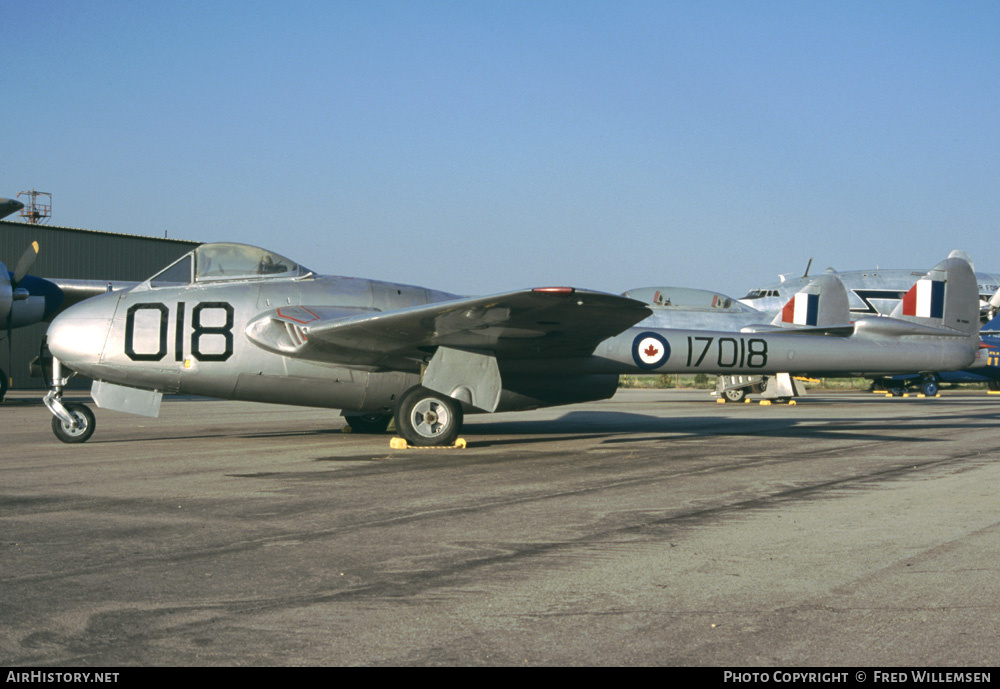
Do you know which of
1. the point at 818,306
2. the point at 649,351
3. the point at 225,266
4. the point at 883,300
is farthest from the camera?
the point at 883,300

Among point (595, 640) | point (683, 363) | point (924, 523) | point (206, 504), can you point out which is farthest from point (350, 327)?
point (595, 640)

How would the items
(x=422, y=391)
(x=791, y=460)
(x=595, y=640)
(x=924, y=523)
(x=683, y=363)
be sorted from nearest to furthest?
1. (x=595, y=640)
2. (x=924, y=523)
3. (x=791, y=460)
4. (x=422, y=391)
5. (x=683, y=363)

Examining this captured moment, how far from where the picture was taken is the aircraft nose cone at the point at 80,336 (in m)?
12.4

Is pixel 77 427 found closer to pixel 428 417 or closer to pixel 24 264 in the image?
pixel 428 417

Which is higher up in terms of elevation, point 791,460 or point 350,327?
point 350,327

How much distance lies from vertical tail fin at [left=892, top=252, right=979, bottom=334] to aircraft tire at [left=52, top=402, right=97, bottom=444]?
600 inches

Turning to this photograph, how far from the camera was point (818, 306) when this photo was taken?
28.1 meters

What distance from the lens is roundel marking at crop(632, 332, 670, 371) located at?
14.7 metres

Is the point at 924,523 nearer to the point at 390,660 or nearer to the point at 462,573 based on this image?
the point at 462,573

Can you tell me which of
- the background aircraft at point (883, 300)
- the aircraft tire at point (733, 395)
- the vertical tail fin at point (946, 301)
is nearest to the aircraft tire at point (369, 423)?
the vertical tail fin at point (946, 301)

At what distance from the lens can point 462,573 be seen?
5090 millimetres

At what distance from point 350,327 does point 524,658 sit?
8.61 metres

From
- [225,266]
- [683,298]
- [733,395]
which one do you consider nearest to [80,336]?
[225,266]

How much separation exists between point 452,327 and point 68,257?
137 ft
